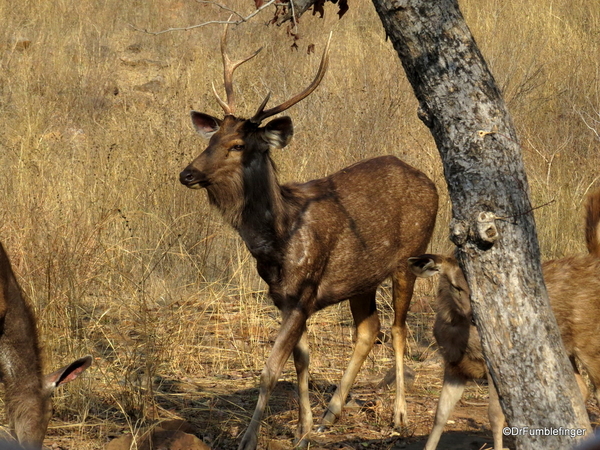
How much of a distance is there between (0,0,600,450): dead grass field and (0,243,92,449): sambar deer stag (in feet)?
1.58

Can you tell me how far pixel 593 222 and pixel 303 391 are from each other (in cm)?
239

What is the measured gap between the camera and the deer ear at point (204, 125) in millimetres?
6477

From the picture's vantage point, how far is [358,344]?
269 inches

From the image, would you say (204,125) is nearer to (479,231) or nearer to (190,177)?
(190,177)

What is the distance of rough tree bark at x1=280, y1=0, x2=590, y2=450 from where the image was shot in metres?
3.51

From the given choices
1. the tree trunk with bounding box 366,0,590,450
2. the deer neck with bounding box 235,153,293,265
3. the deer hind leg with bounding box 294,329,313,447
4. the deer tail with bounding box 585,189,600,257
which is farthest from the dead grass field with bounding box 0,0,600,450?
the tree trunk with bounding box 366,0,590,450

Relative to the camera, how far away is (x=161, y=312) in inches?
312

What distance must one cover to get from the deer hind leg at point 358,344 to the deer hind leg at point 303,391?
201mm

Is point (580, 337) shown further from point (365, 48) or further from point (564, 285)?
point (365, 48)

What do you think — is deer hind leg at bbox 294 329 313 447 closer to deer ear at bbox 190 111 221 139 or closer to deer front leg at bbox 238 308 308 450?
deer front leg at bbox 238 308 308 450

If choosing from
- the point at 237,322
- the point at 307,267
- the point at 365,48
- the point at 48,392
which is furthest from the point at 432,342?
the point at 365,48

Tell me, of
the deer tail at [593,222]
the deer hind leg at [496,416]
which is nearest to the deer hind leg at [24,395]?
the deer hind leg at [496,416]

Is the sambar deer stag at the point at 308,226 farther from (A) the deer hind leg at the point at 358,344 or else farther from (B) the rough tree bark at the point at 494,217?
(B) the rough tree bark at the point at 494,217

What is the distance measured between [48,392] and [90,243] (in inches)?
102
